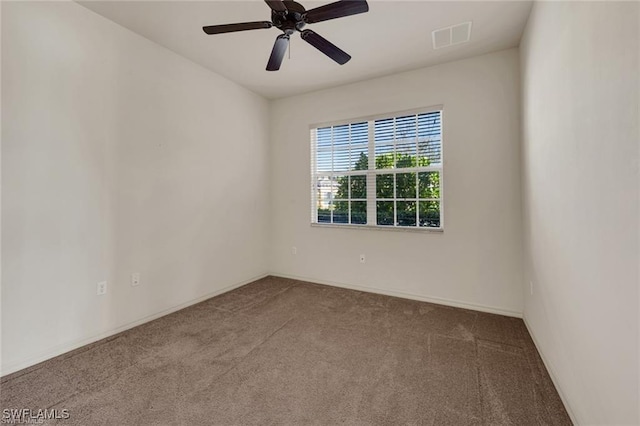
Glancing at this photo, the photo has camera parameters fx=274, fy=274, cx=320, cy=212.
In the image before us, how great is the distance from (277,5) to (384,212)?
2587 mm

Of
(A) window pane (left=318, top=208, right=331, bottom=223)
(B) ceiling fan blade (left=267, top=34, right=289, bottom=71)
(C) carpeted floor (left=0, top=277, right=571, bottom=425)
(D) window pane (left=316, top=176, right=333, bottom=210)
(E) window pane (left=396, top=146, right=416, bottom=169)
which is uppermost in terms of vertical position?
(B) ceiling fan blade (left=267, top=34, right=289, bottom=71)

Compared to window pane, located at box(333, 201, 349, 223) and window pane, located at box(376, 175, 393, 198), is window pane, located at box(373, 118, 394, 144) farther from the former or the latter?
window pane, located at box(333, 201, 349, 223)

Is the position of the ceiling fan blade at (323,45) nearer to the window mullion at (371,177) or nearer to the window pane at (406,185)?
the window mullion at (371,177)

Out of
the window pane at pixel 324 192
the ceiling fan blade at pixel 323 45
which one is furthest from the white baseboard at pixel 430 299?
the ceiling fan blade at pixel 323 45

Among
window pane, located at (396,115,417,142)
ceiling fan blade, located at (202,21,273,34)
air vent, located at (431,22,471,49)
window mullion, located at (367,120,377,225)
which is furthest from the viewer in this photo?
window mullion, located at (367,120,377,225)

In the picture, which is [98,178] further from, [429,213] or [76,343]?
[429,213]

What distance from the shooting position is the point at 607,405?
113 cm

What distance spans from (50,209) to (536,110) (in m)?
3.86

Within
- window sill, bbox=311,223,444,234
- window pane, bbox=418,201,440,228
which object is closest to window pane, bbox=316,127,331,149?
window sill, bbox=311,223,444,234

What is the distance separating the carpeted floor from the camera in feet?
5.16

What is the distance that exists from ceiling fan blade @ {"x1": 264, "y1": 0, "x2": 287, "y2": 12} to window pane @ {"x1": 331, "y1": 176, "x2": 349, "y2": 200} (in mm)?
2452

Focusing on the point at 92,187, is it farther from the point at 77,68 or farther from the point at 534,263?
the point at 534,263

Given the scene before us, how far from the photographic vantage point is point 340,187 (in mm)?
3979

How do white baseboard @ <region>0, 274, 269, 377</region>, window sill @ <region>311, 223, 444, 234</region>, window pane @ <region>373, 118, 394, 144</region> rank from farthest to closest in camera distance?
window pane @ <region>373, 118, 394, 144</region> → window sill @ <region>311, 223, 444, 234</region> → white baseboard @ <region>0, 274, 269, 377</region>
